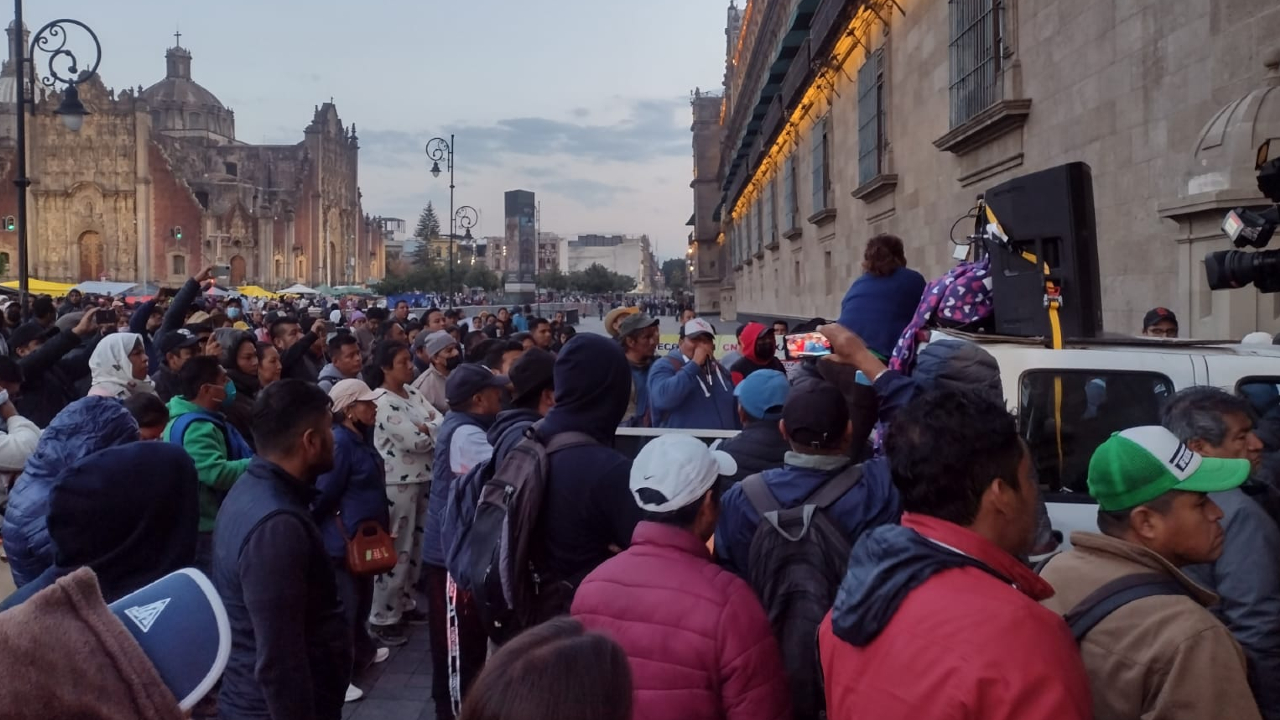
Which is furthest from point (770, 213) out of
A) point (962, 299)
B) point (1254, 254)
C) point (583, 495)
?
point (583, 495)

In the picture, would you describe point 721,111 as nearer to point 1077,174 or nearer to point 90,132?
point 90,132

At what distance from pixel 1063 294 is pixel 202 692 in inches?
161

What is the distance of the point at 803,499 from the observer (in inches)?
126

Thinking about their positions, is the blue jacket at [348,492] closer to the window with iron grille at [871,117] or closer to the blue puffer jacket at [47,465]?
the blue puffer jacket at [47,465]

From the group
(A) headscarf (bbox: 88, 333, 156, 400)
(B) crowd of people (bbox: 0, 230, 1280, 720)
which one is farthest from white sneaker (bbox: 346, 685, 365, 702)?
(A) headscarf (bbox: 88, 333, 156, 400)

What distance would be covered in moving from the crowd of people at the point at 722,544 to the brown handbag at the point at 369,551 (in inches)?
0.6

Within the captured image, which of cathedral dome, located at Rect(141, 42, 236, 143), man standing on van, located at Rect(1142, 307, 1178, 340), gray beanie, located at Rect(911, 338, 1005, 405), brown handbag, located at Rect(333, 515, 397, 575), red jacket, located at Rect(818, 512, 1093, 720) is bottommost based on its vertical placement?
brown handbag, located at Rect(333, 515, 397, 575)

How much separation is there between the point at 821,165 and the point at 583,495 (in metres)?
18.6

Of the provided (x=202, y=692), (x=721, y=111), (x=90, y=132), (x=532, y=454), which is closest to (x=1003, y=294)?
(x=532, y=454)

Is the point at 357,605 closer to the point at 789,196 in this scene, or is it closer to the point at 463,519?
the point at 463,519

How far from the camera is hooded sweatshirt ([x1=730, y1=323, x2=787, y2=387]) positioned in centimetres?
757

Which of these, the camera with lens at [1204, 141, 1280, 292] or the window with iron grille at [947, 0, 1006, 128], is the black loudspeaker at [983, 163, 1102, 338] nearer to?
the camera with lens at [1204, 141, 1280, 292]

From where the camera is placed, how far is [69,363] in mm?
8758

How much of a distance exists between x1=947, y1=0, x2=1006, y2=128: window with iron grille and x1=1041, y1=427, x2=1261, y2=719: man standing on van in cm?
886
